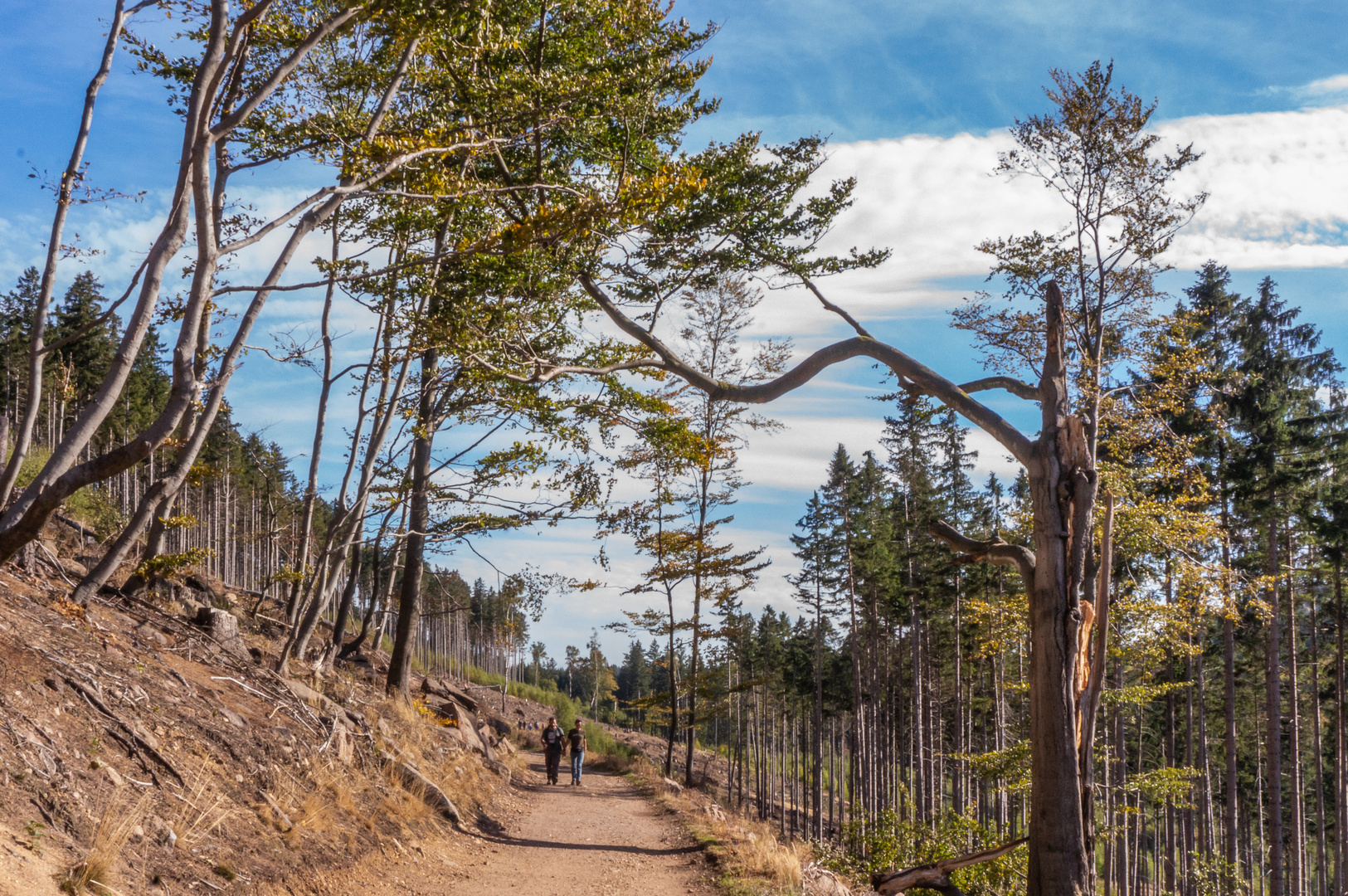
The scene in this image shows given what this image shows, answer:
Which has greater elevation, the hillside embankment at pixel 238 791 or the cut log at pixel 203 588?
the cut log at pixel 203 588

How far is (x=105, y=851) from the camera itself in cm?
409

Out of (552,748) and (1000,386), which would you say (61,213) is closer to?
(1000,386)

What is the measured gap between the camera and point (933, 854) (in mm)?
9641

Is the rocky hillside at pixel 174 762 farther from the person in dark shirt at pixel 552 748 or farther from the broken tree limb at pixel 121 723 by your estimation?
the person in dark shirt at pixel 552 748

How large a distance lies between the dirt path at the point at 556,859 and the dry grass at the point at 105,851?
228cm

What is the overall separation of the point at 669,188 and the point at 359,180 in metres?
2.72

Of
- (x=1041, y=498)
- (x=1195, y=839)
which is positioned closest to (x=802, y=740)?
(x=1195, y=839)

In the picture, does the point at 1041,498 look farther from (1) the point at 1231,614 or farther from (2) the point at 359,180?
(1) the point at 1231,614

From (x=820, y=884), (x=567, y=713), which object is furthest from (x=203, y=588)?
(x=567, y=713)

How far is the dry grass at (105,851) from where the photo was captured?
3.88 meters

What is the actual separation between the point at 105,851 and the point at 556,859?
6121 mm

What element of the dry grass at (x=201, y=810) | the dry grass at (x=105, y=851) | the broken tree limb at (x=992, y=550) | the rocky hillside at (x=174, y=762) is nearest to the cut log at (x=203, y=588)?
the rocky hillside at (x=174, y=762)

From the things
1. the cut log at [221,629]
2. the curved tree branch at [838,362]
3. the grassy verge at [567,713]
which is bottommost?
the grassy verge at [567,713]

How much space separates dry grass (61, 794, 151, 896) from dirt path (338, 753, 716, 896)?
228cm
